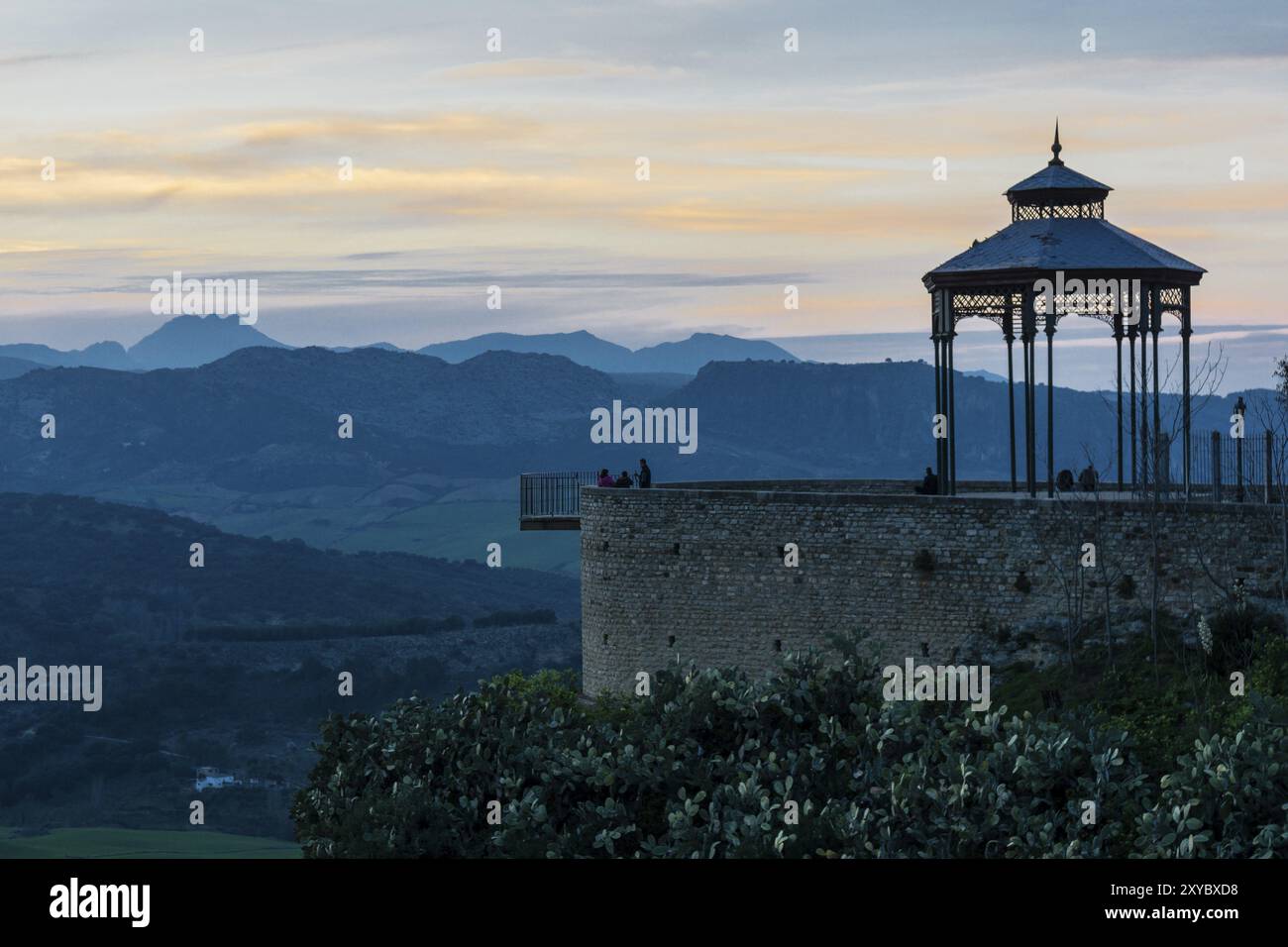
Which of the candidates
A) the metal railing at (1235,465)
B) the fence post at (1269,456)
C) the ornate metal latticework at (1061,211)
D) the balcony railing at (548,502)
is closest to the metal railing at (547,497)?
the balcony railing at (548,502)

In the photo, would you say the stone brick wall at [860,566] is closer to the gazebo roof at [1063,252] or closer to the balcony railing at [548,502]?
the balcony railing at [548,502]

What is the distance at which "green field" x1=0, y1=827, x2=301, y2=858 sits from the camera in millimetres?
135250

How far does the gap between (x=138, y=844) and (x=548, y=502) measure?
10757cm

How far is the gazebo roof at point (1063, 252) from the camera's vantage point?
4041cm

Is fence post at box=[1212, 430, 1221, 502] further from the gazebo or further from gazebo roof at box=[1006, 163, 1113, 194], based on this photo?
gazebo roof at box=[1006, 163, 1113, 194]

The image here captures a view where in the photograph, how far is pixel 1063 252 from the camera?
40812mm

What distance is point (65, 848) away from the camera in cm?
13650

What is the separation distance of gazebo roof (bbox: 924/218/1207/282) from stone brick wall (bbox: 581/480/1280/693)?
19.3 feet

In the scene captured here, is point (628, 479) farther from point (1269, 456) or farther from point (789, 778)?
point (789, 778)

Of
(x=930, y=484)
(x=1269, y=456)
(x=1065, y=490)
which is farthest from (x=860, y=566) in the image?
(x=1269, y=456)

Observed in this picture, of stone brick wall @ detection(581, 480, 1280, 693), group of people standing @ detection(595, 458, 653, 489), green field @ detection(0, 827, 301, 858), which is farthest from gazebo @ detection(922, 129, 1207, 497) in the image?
green field @ detection(0, 827, 301, 858)

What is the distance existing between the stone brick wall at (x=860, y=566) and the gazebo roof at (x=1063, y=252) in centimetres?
587
